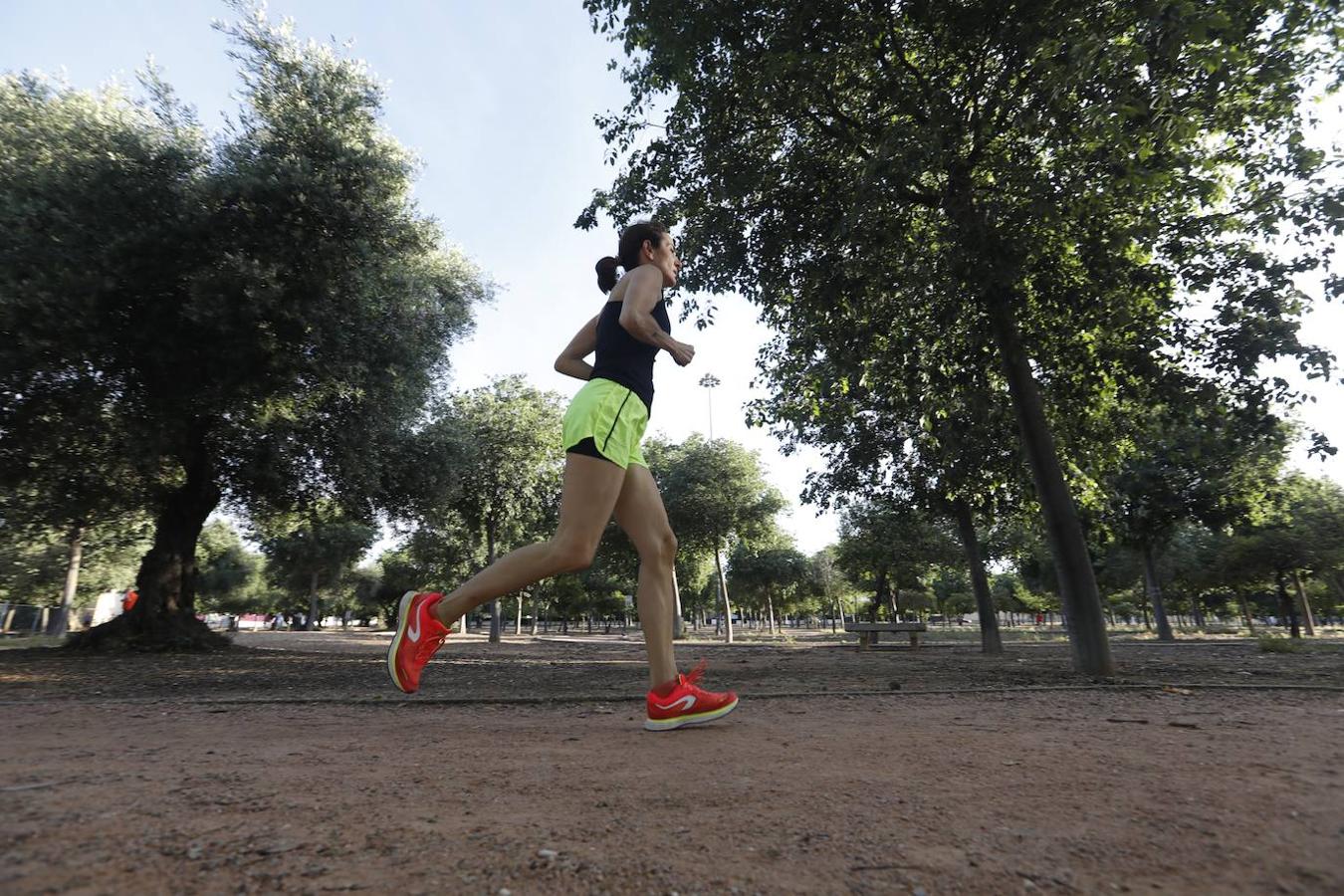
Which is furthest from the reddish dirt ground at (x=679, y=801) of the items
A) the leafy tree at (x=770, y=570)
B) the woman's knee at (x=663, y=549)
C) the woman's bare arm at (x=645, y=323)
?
the leafy tree at (x=770, y=570)

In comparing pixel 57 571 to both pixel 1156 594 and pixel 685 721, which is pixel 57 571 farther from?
pixel 1156 594

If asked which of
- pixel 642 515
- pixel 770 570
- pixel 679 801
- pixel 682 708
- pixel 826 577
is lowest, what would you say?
pixel 679 801

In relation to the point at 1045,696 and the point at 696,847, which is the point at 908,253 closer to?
the point at 1045,696

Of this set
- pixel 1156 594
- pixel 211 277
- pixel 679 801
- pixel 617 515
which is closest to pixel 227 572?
pixel 211 277

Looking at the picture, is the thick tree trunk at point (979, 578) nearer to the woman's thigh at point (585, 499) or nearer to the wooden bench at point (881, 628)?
the wooden bench at point (881, 628)

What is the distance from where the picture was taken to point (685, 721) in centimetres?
345

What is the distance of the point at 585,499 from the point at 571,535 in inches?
7.7

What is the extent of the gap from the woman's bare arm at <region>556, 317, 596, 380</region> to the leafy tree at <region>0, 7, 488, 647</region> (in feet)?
28.6

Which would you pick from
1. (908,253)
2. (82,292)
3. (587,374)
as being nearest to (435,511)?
(82,292)

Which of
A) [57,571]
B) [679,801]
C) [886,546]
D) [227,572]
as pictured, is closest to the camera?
A: [679,801]

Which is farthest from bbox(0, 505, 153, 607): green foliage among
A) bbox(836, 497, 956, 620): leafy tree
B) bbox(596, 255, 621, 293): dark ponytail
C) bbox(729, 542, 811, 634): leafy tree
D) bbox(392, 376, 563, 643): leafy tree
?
bbox(729, 542, 811, 634): leafy tree

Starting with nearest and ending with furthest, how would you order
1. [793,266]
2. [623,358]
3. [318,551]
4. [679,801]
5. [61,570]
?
[679,801] < [623,358] < [793,266] < [61,570] < [318,551]

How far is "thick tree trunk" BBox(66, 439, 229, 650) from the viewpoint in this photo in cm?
1313

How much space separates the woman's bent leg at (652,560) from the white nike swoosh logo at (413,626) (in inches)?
49.2
